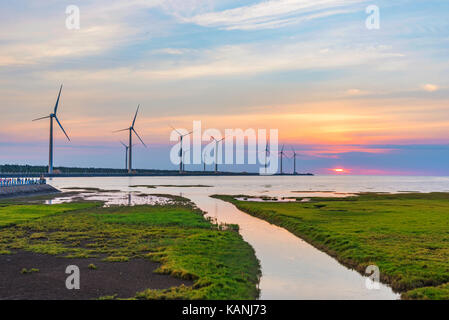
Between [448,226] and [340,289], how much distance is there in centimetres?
2163

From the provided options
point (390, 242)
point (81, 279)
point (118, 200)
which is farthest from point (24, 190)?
point (390, 242)

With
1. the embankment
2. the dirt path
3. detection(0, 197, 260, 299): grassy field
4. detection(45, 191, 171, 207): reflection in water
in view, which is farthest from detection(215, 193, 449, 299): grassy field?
the embankment

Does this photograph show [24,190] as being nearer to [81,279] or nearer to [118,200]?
[118,200]

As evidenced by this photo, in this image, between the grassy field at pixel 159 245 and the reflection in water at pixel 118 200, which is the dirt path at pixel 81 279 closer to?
the grassy field at pixel 159 245

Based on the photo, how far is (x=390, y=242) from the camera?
2905 centimetres

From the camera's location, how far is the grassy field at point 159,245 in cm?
1905

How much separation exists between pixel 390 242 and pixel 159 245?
15.0 m

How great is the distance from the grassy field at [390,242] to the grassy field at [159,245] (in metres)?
5.98

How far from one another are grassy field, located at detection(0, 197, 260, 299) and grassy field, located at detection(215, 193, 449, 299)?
235 inches

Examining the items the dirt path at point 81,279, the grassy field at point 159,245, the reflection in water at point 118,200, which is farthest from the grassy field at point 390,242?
the reflection in water at point 118,200

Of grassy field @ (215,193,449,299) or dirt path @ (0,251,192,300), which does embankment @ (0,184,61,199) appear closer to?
grassy field @ (215,193,449,299)
